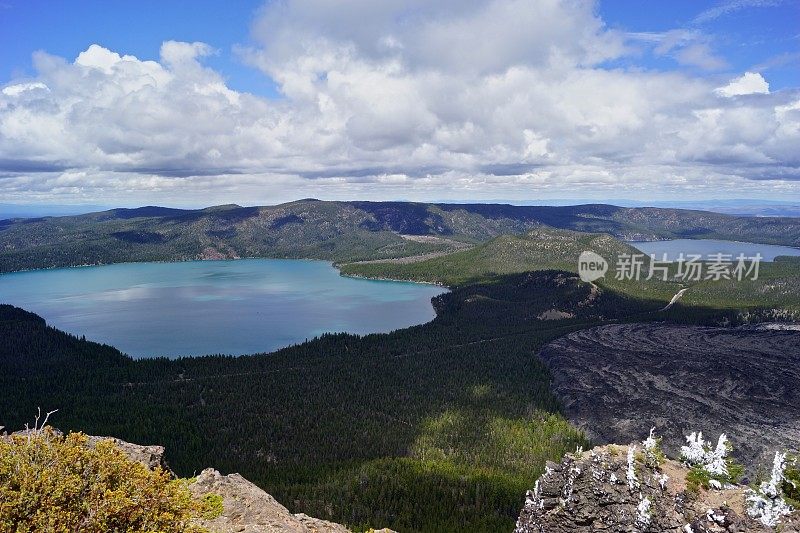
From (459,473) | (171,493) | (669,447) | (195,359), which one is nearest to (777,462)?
(171,493)

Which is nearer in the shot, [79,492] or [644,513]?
[79,492]

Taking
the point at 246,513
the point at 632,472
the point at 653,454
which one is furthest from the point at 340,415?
the point at 653,454

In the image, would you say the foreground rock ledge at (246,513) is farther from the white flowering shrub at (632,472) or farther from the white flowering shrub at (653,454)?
the white flowering shrub at (653,454)

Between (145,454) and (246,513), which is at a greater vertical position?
(246,513)

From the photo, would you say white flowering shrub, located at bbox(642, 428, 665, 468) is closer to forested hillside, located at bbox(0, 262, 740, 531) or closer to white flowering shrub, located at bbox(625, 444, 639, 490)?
white flowering shrub, located at bbox(625, 444, 639, 490)

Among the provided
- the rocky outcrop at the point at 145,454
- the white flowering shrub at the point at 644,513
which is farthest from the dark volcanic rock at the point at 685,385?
the rocky outcrop at the point at 145,454

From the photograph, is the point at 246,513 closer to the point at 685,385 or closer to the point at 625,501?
the point at 625,501

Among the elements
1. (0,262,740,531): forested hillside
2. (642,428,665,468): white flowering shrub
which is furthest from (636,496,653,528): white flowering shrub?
(0,262,740,531): forested hillside
